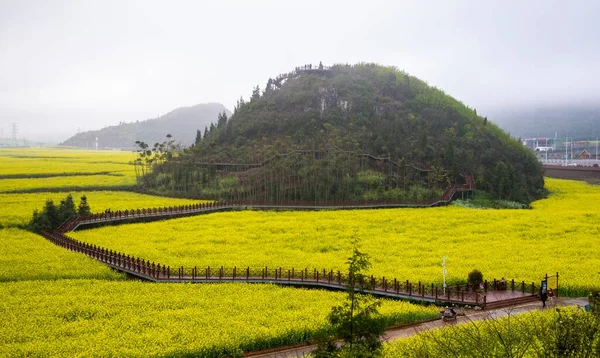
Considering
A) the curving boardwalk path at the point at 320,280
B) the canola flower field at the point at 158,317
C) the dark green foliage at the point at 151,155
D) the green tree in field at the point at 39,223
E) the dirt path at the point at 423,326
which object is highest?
the dark green foliage at the point at 151,155

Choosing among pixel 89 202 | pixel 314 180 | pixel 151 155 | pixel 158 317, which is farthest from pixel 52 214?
pixel 151 155

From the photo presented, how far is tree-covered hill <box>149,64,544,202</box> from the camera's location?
270ft

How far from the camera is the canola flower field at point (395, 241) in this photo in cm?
3816

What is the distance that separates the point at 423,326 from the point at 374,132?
6427cm

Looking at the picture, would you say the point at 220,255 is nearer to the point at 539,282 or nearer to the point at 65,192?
the point at 539,282

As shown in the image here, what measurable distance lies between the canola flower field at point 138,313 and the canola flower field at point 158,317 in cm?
5

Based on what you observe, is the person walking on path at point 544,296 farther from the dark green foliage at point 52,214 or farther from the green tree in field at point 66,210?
the green tree in field at point 66,210

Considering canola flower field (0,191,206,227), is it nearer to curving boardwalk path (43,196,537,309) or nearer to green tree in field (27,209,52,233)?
green tree in field (27,209,52,233)

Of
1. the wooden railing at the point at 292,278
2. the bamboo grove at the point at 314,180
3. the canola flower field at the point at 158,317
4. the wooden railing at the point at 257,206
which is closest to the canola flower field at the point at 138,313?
the canola flower field at the point at 158,317

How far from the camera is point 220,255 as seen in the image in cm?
4275

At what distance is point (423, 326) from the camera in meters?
27.4

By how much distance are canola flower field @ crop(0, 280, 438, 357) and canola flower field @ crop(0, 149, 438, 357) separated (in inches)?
1.9

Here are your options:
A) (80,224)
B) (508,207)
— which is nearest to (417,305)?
(80,224)

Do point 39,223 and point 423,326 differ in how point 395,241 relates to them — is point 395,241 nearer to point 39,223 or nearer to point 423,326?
point 423,326
